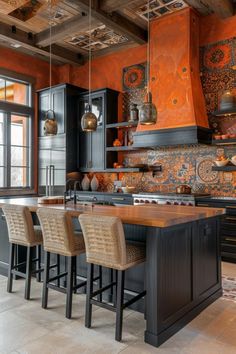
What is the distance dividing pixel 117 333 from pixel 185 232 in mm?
1013

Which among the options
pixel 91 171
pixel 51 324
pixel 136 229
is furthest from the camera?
pixel 91 171

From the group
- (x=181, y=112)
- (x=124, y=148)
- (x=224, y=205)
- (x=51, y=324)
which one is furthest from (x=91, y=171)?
(x=51, y=324)

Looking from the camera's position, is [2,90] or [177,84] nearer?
[177,84]

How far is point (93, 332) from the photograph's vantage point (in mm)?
2613

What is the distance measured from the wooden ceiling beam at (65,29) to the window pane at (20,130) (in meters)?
1.77

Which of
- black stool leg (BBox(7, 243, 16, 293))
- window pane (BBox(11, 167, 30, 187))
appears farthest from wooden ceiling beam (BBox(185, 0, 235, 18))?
window pane (BBox(11, 167, 30, 187))

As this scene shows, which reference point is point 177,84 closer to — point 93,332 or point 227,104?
point 227,104

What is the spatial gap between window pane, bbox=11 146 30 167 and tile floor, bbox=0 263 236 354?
14.1 ft

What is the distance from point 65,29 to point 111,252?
453 centimetres

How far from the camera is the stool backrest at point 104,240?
247cm

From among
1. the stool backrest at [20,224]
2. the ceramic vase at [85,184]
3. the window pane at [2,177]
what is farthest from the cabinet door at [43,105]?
the stool backrest at [20,224]

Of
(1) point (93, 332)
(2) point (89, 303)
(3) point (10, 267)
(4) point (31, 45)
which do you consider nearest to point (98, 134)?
(4) point (31, 45)

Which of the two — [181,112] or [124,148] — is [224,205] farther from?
[124,148]

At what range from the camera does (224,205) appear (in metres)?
4.74
